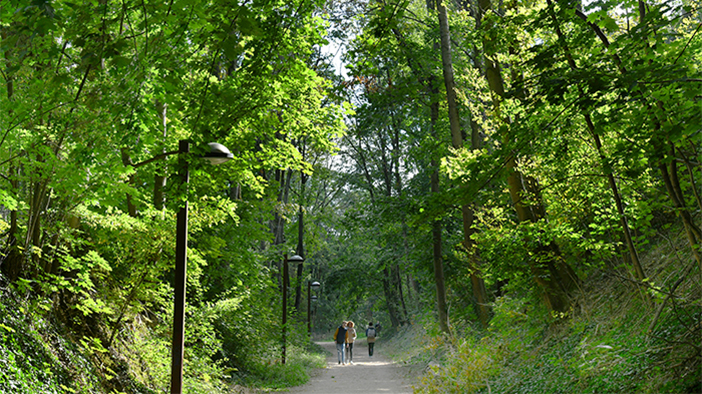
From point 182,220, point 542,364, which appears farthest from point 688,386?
point 182,220

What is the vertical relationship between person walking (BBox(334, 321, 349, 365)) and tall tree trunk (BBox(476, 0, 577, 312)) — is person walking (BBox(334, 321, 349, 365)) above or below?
below

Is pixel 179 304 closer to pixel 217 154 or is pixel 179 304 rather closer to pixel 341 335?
pixel 217 154

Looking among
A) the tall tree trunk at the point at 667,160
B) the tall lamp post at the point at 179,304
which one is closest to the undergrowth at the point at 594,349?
the tall tree trunk at the point at 667,160

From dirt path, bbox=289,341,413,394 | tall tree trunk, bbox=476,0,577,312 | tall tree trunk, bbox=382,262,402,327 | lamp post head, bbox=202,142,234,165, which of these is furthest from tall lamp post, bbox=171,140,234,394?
tall tree trunk, bbox=382,262,402,327

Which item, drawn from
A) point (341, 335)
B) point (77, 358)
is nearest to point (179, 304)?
point (77, 358)

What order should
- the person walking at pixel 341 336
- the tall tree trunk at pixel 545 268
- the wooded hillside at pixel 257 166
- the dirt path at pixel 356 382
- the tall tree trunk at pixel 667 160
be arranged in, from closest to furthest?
the wooded hillside at pixel 257 166 < the tall tree trunk at pixel 667 160 < the tall tree trunk at pixel 545 268 < the dirt path at pixel 356 382 < the person walking at pixel 341 336

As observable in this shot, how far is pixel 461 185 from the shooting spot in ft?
17.4

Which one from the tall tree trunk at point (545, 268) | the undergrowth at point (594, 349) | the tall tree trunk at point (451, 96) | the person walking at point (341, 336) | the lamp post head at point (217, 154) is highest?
the tall tree trunk at point (451, 96)

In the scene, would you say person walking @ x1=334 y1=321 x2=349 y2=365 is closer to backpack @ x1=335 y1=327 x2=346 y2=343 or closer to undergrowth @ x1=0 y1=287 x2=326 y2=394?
backpack @ x1=335 y1=327 x2=346 y2=343

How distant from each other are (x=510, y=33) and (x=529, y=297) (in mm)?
→ 5723

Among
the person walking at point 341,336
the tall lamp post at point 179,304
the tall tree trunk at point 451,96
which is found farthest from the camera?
the person walking at point 341,336

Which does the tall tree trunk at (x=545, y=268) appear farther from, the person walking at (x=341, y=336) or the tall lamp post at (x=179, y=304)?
the person walking at (x=341, y=336)

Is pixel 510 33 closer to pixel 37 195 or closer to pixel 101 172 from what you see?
pixel 101 172

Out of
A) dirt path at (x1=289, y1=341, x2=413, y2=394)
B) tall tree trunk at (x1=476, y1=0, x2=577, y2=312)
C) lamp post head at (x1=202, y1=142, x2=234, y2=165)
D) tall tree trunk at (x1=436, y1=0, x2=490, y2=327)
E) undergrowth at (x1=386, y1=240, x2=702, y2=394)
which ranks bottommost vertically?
dirt path at (x1=289, y1=341, x2=413, y2=394)
